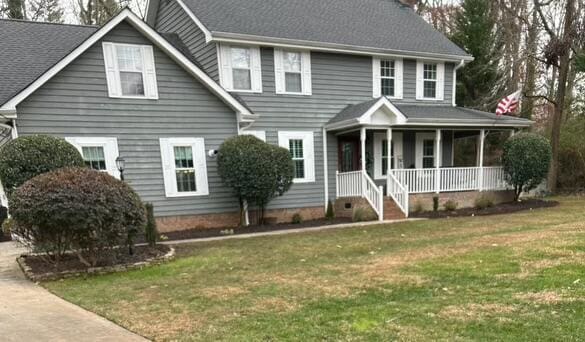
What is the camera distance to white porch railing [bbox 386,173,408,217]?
12.5 meters

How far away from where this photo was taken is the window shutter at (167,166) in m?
10.7

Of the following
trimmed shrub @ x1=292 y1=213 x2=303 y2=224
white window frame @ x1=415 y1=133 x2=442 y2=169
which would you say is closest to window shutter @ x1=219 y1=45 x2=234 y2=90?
trimmed shrub @ x1=292 y1=213 x2=303 y2=224

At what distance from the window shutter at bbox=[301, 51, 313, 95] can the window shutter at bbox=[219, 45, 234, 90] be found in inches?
96.6

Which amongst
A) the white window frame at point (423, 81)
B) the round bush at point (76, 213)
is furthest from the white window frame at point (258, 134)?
the white window frame at point (423, 81)

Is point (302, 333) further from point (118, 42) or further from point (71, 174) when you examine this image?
point (118, 42)

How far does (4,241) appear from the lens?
9.95 meters

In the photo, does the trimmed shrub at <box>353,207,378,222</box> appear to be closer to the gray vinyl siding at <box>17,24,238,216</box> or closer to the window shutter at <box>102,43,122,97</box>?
the gray vinyl siding at <box>17,24,238,216</box>

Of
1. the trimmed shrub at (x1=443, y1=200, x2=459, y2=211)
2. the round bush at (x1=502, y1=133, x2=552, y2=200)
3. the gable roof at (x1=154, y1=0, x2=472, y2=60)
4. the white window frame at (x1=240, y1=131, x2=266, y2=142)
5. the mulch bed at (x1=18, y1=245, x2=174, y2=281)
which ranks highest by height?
the gable roof at (x1=154, y1=0, x2=472, y2=60)

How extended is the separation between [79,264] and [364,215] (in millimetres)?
7924

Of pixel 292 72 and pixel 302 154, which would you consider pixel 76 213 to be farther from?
pixel 292 72

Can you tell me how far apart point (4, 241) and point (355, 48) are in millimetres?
11551

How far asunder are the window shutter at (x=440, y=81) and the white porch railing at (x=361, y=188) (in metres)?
5.18

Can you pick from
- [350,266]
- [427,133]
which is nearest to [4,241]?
[350,266]

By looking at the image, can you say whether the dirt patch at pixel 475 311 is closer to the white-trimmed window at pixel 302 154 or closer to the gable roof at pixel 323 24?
the white-trimmed window at pixel 302 154
